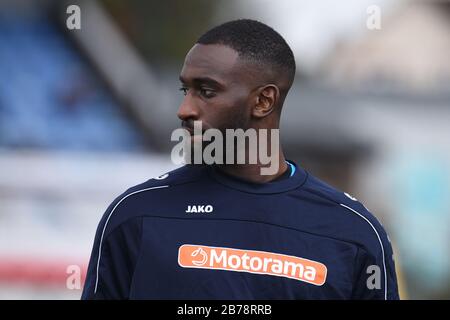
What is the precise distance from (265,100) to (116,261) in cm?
95

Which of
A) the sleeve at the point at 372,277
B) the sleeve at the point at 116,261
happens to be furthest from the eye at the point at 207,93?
the sleeve at the point at 372,277

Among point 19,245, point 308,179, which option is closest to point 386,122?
point 19,245

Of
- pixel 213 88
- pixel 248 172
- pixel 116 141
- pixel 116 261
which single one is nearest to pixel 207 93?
pixel 213 88

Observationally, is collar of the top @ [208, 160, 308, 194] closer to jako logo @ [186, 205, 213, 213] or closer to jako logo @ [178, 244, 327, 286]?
jako logo @ [186, 205, 213, 213]

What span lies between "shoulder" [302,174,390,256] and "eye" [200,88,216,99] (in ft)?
1.95

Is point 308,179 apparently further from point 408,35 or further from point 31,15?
point 408,35

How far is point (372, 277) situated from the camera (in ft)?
13.2

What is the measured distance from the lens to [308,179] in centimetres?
420

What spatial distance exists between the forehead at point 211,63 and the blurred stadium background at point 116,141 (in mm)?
9079

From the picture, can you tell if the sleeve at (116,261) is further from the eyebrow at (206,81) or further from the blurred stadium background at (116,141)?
the blurred stadium background at (116,141)

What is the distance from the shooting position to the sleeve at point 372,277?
158 inches

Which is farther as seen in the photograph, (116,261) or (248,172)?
(248,172)

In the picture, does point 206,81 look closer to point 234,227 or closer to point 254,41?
point 254,41
